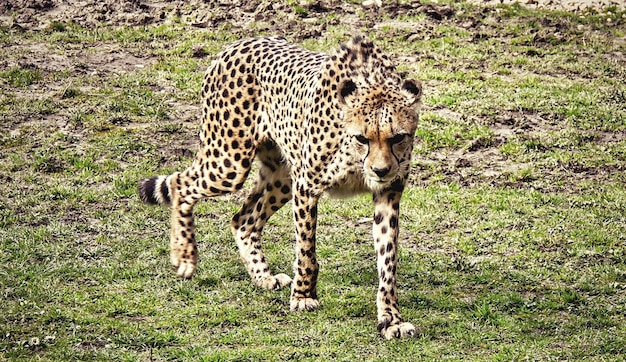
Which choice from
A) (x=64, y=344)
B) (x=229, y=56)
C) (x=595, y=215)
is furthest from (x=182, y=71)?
(x=64, y=344)

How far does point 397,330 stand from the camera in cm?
658

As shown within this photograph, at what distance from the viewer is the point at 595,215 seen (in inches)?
337

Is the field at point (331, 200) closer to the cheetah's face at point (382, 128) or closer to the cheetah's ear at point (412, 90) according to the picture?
the cheetah's face at point (382, 128)

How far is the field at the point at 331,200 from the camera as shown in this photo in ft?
22.0

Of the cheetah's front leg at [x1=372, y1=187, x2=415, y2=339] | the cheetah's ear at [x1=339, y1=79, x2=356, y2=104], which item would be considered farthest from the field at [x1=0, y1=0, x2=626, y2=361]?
the cheetah's ear at [x1=339, y1=79, x2=356, y2=104]

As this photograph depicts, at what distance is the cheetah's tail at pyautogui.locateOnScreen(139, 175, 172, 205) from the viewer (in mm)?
7824

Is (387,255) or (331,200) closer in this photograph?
(387,255)

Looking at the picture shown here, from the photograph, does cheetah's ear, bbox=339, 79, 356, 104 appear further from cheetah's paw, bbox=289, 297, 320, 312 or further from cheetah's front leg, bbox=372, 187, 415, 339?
cheetah's paw, bbox=289, 297, 320, 312

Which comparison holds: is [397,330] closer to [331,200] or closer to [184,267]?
[184,267]

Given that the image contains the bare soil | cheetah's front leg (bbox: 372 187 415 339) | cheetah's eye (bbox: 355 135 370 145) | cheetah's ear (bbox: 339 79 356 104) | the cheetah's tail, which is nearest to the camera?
cheetah's eye (bbox: 355 135 370 145)

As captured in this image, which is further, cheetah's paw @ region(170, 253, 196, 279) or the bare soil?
the bare soil

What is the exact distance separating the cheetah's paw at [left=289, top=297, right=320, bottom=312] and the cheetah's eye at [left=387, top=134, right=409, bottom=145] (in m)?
1.23

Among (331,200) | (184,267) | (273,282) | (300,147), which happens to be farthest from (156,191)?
(331,200)

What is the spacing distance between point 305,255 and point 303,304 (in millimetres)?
304
